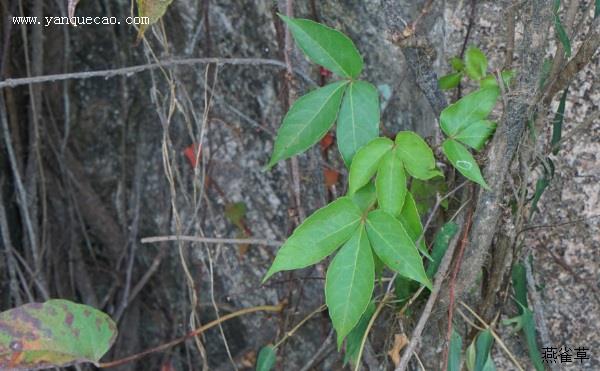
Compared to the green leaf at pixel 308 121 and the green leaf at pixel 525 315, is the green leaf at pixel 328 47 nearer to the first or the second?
the green leaf at pixel 308 121

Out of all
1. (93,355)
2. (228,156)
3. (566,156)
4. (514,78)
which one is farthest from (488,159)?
(228,156)

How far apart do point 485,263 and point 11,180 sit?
0.81m

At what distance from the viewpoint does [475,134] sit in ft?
2.21

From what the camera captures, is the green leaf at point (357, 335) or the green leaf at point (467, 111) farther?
the green leaf at point (357, 335)

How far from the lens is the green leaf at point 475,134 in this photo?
2.21ft

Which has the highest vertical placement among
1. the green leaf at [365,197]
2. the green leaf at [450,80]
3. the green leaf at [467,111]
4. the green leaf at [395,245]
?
the green leaf at [450,80]

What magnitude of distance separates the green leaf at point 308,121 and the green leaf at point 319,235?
7 centimetres

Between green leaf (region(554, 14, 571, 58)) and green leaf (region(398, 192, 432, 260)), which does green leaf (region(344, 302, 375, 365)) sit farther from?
green leaf (region(554, 14, 571, 58))

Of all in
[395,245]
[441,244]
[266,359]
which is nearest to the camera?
[395,245]

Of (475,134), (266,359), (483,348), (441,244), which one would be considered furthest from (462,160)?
(266,359)

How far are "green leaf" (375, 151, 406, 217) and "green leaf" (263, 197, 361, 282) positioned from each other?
3 cm

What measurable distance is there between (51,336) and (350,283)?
1.08 feet

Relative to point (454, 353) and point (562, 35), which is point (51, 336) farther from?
point (562, 35)

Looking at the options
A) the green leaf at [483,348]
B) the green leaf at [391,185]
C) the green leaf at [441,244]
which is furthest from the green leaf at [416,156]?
the green leaf at [483,348]
